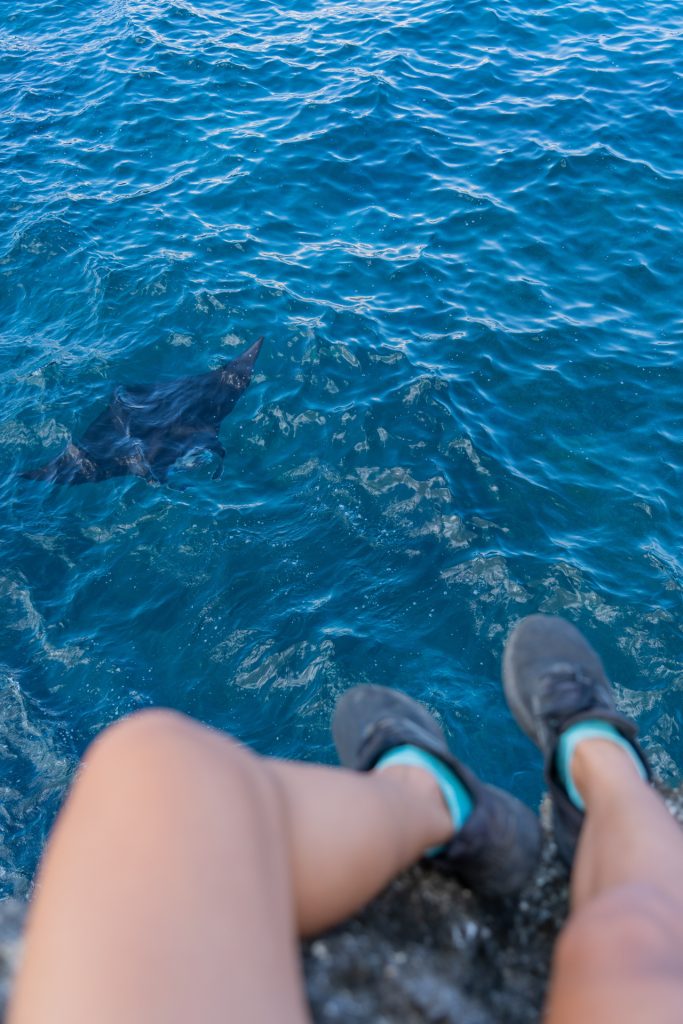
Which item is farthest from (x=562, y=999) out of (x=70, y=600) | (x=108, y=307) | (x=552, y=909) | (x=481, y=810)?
(x=108, y=307)

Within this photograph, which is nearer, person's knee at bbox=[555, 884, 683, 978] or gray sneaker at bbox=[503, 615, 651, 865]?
person's knee at bbox=[555, 884, 683, 978]

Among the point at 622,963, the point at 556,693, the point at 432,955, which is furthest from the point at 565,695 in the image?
the point at 622,963

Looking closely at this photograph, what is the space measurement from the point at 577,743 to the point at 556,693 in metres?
0.32

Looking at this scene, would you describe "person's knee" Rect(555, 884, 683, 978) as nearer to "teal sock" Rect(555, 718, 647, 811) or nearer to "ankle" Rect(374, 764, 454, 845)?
"ankle" Rect(374, 764, 454, 845)

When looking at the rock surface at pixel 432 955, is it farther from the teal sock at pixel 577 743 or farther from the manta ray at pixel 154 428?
the manta ray at pixel 154 428

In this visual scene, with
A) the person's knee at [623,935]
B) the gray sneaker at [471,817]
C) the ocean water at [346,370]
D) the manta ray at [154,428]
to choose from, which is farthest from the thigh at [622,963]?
the manta ray at [154,428]

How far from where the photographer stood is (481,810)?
8.95 feet

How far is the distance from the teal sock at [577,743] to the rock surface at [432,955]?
414 mm

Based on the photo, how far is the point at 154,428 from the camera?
7.80 m

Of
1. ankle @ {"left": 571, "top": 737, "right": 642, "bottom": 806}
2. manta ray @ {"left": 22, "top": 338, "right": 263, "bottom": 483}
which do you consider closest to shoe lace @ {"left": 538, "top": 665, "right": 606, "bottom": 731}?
ankle @ {"left": 571, "top": 737, "right": 642, "bottom": 806}

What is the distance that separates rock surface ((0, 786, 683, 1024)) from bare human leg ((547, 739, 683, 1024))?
436 mm

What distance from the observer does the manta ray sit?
24.7 ft

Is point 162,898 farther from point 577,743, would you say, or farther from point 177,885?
point 577,743

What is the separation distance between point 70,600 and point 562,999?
214 inches
